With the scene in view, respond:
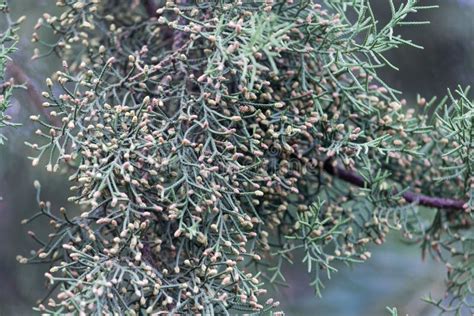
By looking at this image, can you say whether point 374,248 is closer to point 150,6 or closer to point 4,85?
point 150,6

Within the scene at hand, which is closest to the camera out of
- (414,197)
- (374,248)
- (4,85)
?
(4,85)

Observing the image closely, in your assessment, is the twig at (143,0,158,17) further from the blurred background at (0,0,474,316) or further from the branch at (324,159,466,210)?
the branch at (324,159,466,210)

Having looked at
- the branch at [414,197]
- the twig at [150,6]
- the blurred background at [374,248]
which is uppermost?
the twig at [150,6]

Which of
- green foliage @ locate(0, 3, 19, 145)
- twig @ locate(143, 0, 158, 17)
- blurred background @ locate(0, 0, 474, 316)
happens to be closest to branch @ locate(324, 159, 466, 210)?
blurred background @ locate(0, 0, 474, 316)

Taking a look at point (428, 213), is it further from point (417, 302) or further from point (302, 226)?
point (302, 226)

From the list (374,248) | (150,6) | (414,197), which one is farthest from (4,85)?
(374,248)

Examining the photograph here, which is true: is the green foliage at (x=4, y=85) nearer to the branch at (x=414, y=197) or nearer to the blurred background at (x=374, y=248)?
the blurred background at (x=374, y=248)

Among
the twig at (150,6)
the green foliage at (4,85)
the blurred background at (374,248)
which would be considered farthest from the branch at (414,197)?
the green foliage at (4,85)
